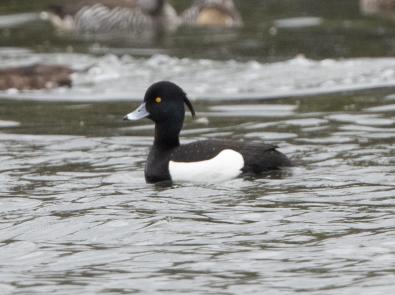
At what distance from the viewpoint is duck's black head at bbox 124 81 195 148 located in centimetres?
1422

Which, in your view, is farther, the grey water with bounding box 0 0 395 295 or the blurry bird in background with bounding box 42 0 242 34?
the blurry bird in background with bounding box 42 0 242 34

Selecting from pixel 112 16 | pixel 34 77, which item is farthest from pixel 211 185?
pixel 112 16

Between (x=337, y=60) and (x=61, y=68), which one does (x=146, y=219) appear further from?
(x=337, y=60)

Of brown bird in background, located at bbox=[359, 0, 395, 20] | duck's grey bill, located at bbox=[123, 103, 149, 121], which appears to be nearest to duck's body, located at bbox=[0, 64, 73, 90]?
duck's grey bill, located at bbox=[123, 103, 149, 121]

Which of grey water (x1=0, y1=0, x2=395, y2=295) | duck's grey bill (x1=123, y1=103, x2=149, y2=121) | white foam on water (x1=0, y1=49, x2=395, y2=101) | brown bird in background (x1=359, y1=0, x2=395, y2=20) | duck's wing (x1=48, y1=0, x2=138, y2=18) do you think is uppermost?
duck's wing (x1=48, y1=0, x2=138, y2=18)

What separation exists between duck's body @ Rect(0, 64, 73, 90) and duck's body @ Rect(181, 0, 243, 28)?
24.9 feet

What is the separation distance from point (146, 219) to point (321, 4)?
18.3 metres

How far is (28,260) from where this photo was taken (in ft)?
35.4

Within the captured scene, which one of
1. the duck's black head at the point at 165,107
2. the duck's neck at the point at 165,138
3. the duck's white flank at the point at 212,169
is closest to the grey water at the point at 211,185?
the duck's white flank at the point at 212,169

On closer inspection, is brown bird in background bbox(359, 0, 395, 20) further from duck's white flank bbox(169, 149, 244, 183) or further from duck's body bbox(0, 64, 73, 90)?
duck's white flank bbox(169, 149, 244, 183)

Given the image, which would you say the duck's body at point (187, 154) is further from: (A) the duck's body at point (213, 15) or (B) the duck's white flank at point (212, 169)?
(A) the duck's body at point (213, 15)

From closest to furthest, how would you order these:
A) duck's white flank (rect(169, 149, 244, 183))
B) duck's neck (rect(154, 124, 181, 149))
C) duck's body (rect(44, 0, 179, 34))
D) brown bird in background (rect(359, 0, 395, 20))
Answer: duck's white flank (rect(169, 149, 244, 183)) < duck's neck (rect(154, 124, 181, 149)) < duck's body (rect(44, 0, 179, 34)) < brown bird in background (rect(359, 0, 395, 20))

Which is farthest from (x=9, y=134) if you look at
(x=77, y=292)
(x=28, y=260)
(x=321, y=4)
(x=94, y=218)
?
Result: (x=321, y=4)

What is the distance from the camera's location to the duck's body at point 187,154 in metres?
13.7
